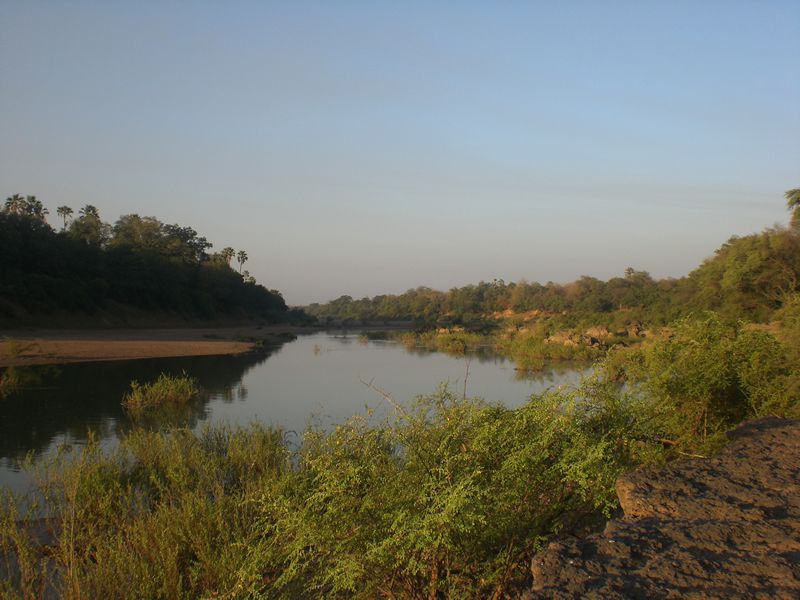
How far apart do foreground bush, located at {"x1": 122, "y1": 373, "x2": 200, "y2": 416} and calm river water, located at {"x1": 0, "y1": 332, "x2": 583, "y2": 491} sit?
0.34m

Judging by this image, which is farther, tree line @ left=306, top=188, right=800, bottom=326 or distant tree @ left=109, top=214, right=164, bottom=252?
distant tree @ left=109, top=214, right=164, bottom=252

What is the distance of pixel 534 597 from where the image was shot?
2.73 metres

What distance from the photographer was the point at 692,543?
3.26 m

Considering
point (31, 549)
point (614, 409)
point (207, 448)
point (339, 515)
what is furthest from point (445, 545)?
point (207, 448)

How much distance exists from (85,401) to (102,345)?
53.3ft

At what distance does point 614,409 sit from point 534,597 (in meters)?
2.80

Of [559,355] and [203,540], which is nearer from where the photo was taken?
[203,540]

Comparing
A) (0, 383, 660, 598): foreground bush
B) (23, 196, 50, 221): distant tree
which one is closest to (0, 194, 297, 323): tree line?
(23, 196, 50, 221): distant tree

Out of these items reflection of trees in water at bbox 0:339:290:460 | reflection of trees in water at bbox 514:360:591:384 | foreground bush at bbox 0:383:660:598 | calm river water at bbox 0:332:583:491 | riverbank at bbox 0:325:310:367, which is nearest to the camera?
foreground bush at bbox 0:383:660:598

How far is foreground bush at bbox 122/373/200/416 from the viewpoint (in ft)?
52.5

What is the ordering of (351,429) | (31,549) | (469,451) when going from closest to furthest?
(469,451) < (351,429) < (31,549)

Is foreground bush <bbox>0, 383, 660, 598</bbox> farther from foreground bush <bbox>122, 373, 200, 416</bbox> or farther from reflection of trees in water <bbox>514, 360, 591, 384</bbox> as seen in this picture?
reflection of trees in water <bbox>514, 360, 591, 384</bbox>

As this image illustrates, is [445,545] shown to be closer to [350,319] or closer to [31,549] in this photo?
[31,549]

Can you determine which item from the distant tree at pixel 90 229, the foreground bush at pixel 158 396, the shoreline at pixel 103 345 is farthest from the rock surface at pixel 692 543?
the distant tree at pixel 90 229
